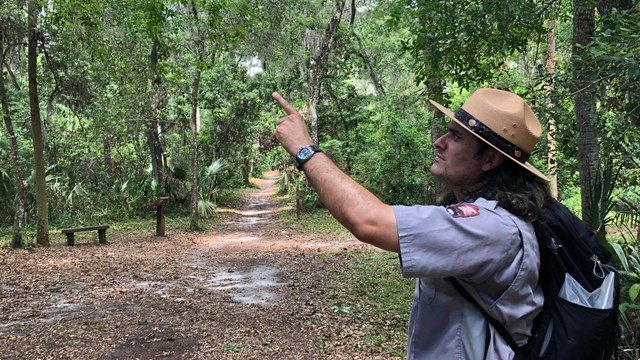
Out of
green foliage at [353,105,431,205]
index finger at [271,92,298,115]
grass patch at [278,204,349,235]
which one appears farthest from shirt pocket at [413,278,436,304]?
green foliage at [353,105,431,205]

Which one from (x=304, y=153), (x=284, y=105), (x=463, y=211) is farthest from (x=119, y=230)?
(x=463, y=211)

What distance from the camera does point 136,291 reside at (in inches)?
293

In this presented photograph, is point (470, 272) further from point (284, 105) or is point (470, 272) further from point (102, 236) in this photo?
point (102, 236)

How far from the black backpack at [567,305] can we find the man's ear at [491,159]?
0.67 ft

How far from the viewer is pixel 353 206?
1229 mm

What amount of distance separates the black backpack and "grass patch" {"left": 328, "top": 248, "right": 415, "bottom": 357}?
3.63 m

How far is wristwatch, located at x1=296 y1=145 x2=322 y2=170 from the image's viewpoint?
1.38 metres

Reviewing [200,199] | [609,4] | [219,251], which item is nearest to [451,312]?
[609,4]

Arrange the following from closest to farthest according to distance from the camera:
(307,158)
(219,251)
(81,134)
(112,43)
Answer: (307,158), (219,251), (112,43), (81,134)

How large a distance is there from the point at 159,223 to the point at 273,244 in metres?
3.41

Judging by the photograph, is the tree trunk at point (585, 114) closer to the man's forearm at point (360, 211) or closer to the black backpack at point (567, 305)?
the black backpack at point (567, 305)

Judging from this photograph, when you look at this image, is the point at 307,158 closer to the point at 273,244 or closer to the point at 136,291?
the point at 136,291

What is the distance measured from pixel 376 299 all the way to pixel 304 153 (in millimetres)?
5687

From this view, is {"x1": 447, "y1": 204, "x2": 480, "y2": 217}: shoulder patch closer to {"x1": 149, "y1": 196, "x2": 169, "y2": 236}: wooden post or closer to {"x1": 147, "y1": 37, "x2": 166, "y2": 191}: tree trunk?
{"x1": 149, "y1": 196, "x2": 169, "y2": 236}: wooden post
